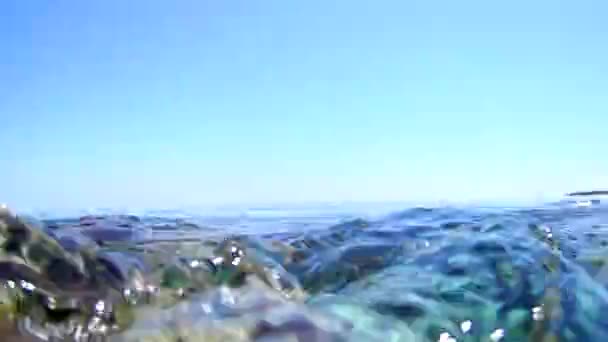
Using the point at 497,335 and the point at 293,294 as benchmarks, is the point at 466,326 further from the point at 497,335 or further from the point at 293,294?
the point at 293,294

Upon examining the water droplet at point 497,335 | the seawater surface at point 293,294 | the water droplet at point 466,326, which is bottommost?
the water droplet at point 497,335

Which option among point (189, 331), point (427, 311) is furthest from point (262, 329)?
point (427, 311)

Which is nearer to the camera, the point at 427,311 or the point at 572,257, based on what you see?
the point at 427,311

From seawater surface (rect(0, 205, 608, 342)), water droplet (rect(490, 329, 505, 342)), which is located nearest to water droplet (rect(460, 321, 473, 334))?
seawater surface (rect(0, 205, 608, 342))

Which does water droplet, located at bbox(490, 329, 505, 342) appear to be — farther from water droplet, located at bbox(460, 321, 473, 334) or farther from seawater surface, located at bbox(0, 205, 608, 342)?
water droplet, located at bbox(460, 321, 473, 334)

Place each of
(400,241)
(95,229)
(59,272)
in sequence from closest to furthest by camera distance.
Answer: (59,272) < (400,241) < (95,229)

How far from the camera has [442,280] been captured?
12.1 feet

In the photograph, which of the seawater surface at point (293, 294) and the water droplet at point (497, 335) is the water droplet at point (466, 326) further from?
the water droplet at point (497, 335)

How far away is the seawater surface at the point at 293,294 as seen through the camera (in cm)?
276

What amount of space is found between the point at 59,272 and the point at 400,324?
216 centimetres

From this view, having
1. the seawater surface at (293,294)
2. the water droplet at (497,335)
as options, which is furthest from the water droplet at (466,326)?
the water droplet at (497,335)

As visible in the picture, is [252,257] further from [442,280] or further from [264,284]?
[442,280]

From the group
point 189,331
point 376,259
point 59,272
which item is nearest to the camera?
point 189,331

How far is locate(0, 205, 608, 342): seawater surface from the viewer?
9.06 feet
